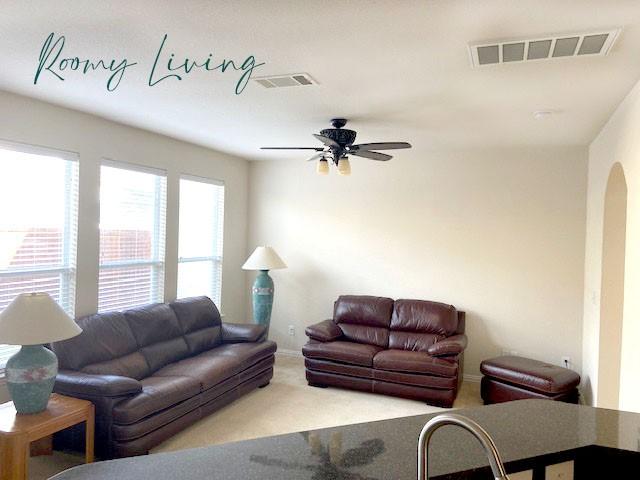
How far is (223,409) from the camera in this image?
13.9 ft

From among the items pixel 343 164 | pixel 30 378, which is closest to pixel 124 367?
pixel 30 378

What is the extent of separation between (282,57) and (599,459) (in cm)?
227

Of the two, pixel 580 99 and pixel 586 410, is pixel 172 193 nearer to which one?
pixel 580 99

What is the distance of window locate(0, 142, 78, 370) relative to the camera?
3352mm

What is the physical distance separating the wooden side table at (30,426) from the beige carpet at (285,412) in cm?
47

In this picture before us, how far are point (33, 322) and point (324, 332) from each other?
2971 mm

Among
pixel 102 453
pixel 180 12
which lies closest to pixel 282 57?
pixel 180 12

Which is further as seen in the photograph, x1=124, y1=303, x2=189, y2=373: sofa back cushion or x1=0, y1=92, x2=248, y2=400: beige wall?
x1=124, y1=303, x2=189, y2=373: sofa back cushion

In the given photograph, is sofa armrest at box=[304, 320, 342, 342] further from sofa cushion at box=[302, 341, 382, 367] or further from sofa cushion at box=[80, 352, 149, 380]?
sofa cushion at box=[80, 352, 149, 380]

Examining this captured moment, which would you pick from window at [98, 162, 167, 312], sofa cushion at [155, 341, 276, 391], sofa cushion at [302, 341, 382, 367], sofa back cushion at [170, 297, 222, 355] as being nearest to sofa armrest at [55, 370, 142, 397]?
sofa cushion at [155, 341, 276, 391]

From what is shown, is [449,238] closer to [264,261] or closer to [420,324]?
[420,324]

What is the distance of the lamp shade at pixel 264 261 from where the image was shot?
5457mm

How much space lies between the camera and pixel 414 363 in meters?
4.48

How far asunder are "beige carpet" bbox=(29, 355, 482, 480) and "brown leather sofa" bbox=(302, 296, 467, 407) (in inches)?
6.1
